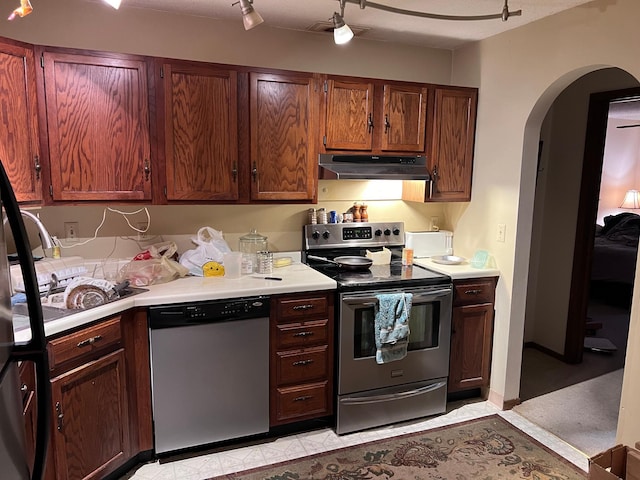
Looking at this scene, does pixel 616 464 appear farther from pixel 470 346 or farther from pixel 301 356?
pixel 301 356

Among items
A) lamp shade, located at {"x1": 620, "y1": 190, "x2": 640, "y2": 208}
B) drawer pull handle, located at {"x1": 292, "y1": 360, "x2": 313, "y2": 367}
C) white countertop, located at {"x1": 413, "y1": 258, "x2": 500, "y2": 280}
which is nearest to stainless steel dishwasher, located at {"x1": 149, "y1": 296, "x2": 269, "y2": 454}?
drawer pull handle, located at {"x1": 292, "y1": 360, "x2": 313, "y2": 367}

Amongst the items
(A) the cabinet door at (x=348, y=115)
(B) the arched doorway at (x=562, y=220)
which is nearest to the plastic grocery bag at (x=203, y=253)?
(A) the cabinet door at (x=348, y=115)

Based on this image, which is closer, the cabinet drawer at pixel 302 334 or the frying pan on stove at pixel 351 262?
the cabinet drawer at pixel 302 334

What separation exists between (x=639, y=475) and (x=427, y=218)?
2.14 metres

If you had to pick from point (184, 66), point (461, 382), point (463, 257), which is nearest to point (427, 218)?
point (463, 257)

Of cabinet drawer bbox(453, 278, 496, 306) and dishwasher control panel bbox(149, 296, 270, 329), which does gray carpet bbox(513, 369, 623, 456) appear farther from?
dishwasher control panel bbox(149, 296, 270, 329)

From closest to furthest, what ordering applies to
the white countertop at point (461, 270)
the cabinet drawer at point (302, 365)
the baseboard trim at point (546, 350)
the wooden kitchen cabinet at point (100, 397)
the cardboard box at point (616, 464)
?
1. the cardboard box at point (616, 464)
2. the wooden kitchen cabinet at point (100, 397)
3. the cabinet drawer at point (302, 365)
4. the white countertop at point (461, 270)
5. the baseboard trim at point (546, 350)

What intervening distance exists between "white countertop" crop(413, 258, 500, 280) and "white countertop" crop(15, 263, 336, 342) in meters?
0.82

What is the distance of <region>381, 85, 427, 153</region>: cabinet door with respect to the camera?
9.91ft

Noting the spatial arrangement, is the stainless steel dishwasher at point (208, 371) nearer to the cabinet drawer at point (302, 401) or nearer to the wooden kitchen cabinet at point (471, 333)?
the cabinet drawer at point (302, 401)

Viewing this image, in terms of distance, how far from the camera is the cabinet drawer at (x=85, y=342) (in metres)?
1.95

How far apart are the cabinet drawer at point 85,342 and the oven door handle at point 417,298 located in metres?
1.23

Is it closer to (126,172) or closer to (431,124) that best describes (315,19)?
(431,124)

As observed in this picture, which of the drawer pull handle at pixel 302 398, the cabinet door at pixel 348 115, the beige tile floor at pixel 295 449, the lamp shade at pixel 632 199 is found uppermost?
the cabinet door at pixel 348 115
